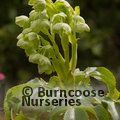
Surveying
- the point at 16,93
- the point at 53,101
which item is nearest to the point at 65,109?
the point at 53,101

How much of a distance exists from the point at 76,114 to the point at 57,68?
6.0 inches

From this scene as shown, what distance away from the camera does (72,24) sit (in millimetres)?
566

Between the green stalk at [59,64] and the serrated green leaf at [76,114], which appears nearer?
the serrated green leaf at [76,114]

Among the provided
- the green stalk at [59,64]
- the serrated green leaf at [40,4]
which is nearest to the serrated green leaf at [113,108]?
the green stalk at [59,64]

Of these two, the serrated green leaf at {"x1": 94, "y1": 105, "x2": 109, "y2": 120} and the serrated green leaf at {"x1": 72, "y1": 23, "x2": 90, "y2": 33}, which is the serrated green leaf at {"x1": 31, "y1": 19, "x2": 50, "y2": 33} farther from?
the serrated green leaf at {"x1": 94, "y1": 105, "x2": 109, "y2": 120}

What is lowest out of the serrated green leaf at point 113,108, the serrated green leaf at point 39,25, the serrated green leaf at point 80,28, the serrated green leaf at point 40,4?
the serrated green leaf at point 113,108

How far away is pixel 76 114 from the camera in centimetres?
48

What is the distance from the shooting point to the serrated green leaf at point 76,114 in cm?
48

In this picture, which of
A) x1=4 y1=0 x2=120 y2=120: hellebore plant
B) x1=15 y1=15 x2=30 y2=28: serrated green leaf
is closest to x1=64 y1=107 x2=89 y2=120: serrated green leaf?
x1=4 y1=0 x2=120 y2=120: hellebore plant

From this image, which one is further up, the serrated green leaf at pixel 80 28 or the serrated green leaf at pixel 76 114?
the serrated green leaf at pixel 80 28

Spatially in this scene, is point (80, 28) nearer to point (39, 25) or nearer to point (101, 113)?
point (39, 25)

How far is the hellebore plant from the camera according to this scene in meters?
0.51

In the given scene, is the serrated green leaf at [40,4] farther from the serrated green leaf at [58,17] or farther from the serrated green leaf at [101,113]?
the serrated green leaf at [101,113]

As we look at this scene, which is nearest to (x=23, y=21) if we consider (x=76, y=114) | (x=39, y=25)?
(x=39, y=25)
